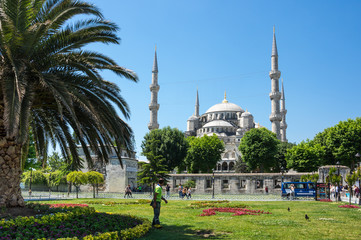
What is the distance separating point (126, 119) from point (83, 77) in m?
2.09

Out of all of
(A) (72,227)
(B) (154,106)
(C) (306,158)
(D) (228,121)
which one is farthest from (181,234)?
(D) (228,121)

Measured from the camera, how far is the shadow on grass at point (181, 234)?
319 inches

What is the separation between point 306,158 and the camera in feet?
153

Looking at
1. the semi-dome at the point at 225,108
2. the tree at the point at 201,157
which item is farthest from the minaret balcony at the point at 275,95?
the semi-dome at the point at 225,108

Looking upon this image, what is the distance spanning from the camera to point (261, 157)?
165 ft

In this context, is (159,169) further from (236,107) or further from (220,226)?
(236,107)

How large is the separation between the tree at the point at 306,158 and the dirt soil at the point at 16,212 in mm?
42568

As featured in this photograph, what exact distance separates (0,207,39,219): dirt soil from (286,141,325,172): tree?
140 feet

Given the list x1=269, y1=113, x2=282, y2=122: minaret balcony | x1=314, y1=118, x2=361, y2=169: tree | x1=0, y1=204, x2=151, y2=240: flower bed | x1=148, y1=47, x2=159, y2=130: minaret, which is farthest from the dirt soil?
x1=148, y1=47, x2=159, y2=130: minaret

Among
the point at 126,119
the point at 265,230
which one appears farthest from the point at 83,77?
the point at 265,230

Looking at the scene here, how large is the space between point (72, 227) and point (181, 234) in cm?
273

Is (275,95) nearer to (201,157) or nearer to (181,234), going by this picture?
(201,157)

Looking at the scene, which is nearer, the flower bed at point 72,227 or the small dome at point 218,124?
the flower bed at point 72,227

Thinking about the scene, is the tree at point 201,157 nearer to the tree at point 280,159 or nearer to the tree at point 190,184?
the tree at point 280,159
